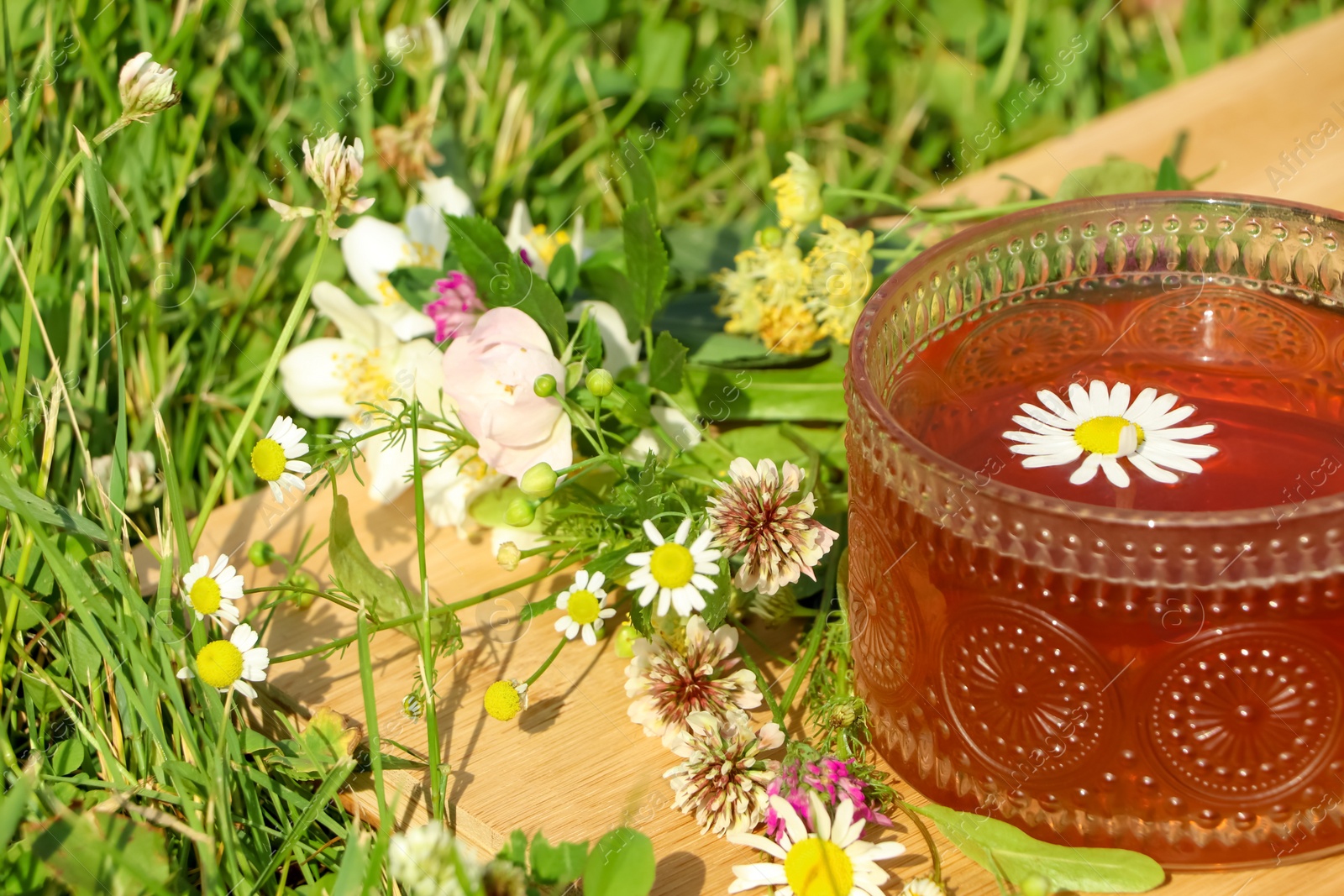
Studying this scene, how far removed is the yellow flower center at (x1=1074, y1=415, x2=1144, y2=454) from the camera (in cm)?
67

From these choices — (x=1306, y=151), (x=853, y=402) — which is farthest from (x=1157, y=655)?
(x=1306, y=151)

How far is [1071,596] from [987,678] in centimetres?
7

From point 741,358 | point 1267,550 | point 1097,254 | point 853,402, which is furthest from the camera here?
point 741,358

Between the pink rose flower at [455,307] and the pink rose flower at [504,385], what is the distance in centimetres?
8

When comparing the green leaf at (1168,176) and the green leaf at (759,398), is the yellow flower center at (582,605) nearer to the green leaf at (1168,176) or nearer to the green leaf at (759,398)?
the green leaf at (759,398)

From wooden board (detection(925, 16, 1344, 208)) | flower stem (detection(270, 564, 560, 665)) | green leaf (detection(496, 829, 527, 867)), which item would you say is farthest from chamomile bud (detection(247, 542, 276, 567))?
wooden board (detection(925, 16, 1344, 208))

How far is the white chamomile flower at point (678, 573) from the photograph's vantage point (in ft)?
2.29

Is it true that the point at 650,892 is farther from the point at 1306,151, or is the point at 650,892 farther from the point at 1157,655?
the point at 1306,151

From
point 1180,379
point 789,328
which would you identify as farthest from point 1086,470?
point 789,328

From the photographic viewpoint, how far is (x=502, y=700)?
28.9 inches

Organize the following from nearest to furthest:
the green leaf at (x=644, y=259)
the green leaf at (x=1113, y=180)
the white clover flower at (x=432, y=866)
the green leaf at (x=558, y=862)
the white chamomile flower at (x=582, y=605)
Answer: the white clover flower at (x=432, y=866)
the green leaf at (x=558, y=862)
the white chamomile flower at (x=582, y=605)
the green leaf at (x=644, y=259)
the green leaf at (x=1113, y=180)

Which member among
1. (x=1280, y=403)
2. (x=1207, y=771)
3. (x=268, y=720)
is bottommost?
(x=268, y=720)

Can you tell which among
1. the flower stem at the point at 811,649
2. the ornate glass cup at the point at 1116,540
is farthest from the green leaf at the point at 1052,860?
the flower stem at the point at 811,649

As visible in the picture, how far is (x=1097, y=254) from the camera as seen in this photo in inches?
30.2
